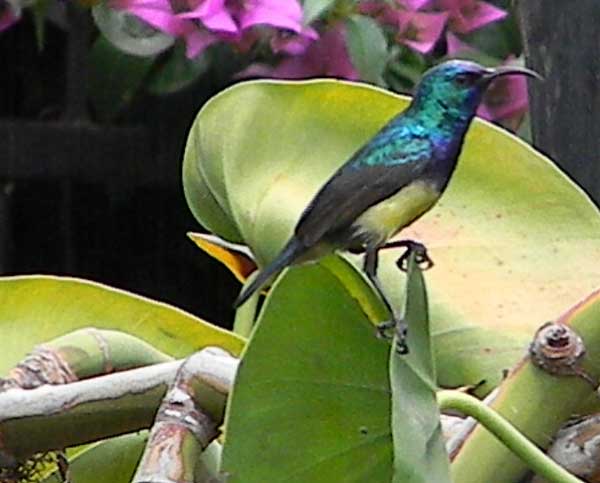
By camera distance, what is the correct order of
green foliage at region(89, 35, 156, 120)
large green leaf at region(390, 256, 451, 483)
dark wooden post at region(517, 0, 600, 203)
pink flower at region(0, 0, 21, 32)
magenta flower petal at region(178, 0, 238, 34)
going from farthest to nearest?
green foliage at region(89, 35, 156, 120) < pink flower at region(0, 0, 21, 32) < magenta flower petal at region(178, 0, 238, 34) < dark wooden post at region(517, 0, 600, 203) < large green leaf at region(390, 256, 451, 483)

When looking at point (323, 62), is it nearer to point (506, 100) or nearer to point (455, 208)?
point (506, 100)

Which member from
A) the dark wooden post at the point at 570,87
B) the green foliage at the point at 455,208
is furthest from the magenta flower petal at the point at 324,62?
the green foliage at the point at 455,208

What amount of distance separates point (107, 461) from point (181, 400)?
88 millimetres

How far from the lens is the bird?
0.36 meters

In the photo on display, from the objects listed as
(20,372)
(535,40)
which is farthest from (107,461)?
(535,40)

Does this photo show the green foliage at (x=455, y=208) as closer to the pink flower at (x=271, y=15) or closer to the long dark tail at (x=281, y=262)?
the long dark tail at (x=281, y=262)

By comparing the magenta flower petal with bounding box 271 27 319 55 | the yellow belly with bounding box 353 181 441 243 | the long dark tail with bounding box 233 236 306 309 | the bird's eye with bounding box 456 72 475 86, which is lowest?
the magenta flower petal with bounding box 271 27 319 55

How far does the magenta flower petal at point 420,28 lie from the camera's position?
2.79ft

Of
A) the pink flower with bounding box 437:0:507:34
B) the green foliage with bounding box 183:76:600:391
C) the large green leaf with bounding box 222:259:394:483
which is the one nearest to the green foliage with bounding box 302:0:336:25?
the pink flower with bounding box 437:0:507:34

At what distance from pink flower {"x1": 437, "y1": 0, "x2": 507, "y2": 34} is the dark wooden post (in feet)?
0.99

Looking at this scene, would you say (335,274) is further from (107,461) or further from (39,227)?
(39,227)

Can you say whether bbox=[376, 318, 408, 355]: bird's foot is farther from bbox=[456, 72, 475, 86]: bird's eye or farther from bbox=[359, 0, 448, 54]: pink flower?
bbox=[359, 0, 448, 54]: pink flower

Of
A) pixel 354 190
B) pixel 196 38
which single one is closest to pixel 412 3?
pixel 196 38

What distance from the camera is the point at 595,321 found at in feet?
1.04
